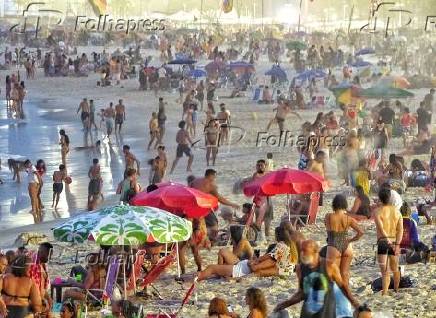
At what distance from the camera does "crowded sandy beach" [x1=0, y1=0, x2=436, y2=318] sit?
31.9 ft

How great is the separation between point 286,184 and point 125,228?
3401mm

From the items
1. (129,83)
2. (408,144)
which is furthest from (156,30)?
(408,144)

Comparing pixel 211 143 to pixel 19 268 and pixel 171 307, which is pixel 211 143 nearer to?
pixel 171 307

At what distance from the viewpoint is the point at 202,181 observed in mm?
13000

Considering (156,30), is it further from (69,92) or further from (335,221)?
(335,221)

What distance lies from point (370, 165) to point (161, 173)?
3.80 metres

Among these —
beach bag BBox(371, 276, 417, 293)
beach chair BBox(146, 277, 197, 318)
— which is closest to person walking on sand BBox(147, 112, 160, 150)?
beach chair BBox(146, 277, 197, 318)

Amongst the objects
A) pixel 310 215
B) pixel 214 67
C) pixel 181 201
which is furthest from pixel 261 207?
pixel 214 67

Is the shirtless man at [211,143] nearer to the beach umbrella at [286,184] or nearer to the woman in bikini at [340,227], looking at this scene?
the beach umbrella at [286,184]

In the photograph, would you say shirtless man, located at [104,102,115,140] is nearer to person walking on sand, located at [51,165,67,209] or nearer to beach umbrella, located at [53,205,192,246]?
person walking on sand, located at [51,165,67,209]

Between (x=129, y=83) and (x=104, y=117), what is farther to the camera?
(x=129, y=83)

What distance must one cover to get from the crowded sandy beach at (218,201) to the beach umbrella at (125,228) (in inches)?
0.7

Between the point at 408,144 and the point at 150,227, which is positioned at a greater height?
the point at 150,227

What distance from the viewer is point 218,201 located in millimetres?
12555
